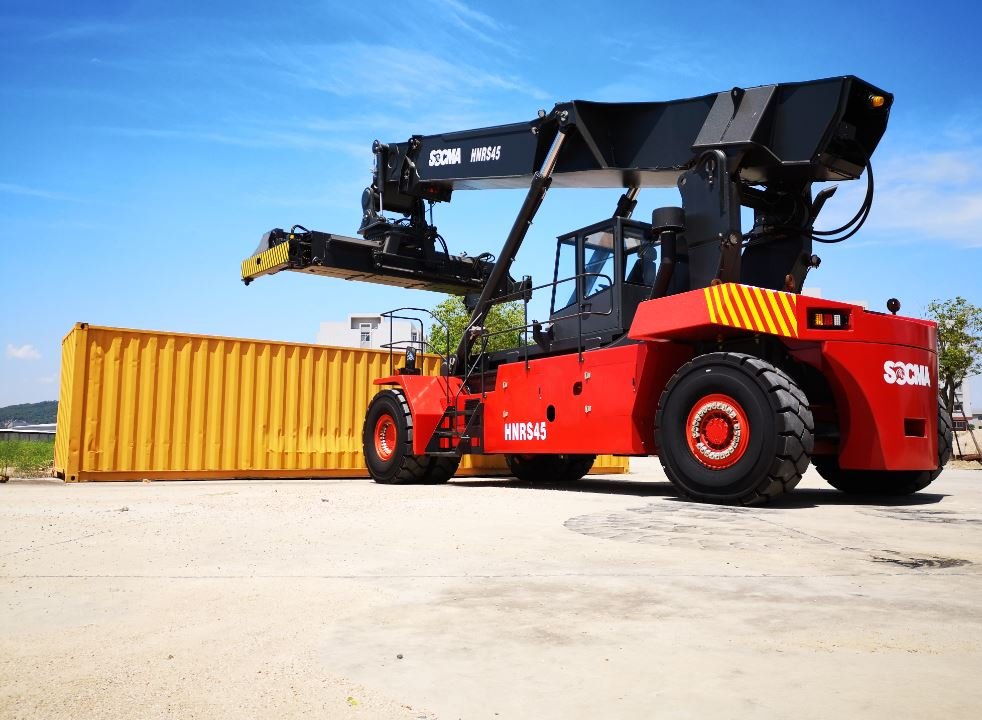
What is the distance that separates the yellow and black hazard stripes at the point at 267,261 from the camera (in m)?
12.1

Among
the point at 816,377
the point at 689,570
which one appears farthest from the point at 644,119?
the point at 689,570

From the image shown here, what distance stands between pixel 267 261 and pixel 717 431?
7.64 m

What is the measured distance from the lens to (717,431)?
25.1ft

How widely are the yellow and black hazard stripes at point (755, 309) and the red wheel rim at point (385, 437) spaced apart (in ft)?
21.4

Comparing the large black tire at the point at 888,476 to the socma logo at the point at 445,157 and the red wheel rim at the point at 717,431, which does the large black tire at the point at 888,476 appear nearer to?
the red wheel rim at the point at 717,431

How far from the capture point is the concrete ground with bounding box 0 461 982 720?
245 cm

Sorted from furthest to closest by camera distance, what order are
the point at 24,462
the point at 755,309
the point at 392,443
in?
the point at 24,462 → the point at 392,443 → the point at 755,309

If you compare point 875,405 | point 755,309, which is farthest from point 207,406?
point 875,405

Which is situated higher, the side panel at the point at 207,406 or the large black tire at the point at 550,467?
the side panel at the point at 207,406

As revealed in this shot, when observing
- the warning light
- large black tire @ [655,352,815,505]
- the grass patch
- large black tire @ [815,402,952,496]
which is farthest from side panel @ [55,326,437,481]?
the warning light

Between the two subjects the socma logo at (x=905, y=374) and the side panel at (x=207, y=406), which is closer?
the socma logo at (x=905, y=374)

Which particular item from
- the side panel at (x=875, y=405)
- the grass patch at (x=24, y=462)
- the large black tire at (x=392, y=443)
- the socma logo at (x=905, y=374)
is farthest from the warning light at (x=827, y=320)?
the grass patch at (x=24, y=462)

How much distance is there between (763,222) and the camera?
9297 millimetres

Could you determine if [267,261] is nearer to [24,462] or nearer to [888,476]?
[24,462]
